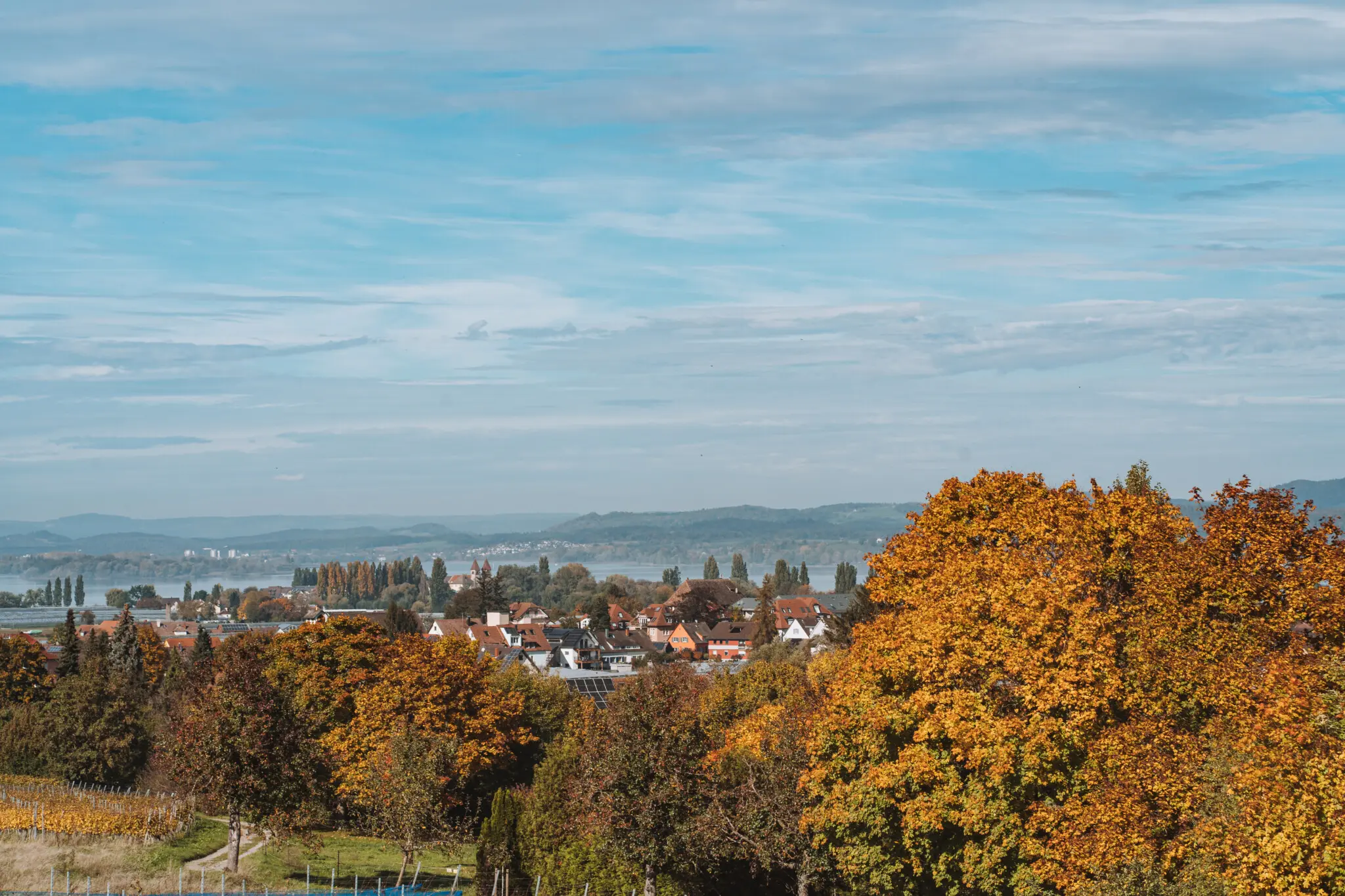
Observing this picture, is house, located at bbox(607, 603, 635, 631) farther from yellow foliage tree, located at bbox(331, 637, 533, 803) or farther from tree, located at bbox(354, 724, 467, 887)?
tree, located at bbox(354, 724, 467, 887)

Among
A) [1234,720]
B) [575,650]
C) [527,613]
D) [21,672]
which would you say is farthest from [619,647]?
[1234,720]

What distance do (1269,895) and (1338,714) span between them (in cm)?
315

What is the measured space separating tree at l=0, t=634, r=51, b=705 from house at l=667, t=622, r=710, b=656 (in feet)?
259

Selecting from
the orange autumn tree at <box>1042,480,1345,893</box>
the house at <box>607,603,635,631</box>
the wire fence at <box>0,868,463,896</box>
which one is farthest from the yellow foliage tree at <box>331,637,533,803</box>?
the house at <box>607,603,635,631</box>

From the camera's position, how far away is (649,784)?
1305 inches

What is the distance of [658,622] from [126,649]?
9200 centimetres

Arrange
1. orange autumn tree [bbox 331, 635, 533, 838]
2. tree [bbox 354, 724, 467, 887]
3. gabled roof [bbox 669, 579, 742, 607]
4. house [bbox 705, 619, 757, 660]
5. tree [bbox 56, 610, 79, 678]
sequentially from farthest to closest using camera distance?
gabled roof [bbox 669, 579, 742, 607] → house [bbox 705, 619, 757, 660] → tree [bbox 56, 610, 79, 678] → orange autumn tree [bbox 331, 635, 533, 838] → tree [bbox 354, 724, 467, 887]

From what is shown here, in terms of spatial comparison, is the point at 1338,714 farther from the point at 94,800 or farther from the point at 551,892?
the point at 94,800

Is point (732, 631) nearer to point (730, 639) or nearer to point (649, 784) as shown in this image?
point (730, 639)

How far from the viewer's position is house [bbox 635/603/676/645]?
174 m

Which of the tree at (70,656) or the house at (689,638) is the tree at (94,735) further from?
the house at (689,638)

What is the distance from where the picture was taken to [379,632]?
59.2 metres

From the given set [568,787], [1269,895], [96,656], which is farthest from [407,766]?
[96,656]

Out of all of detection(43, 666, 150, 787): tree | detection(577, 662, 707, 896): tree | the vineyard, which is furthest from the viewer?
detection(43, 666, 150, 787): tree
